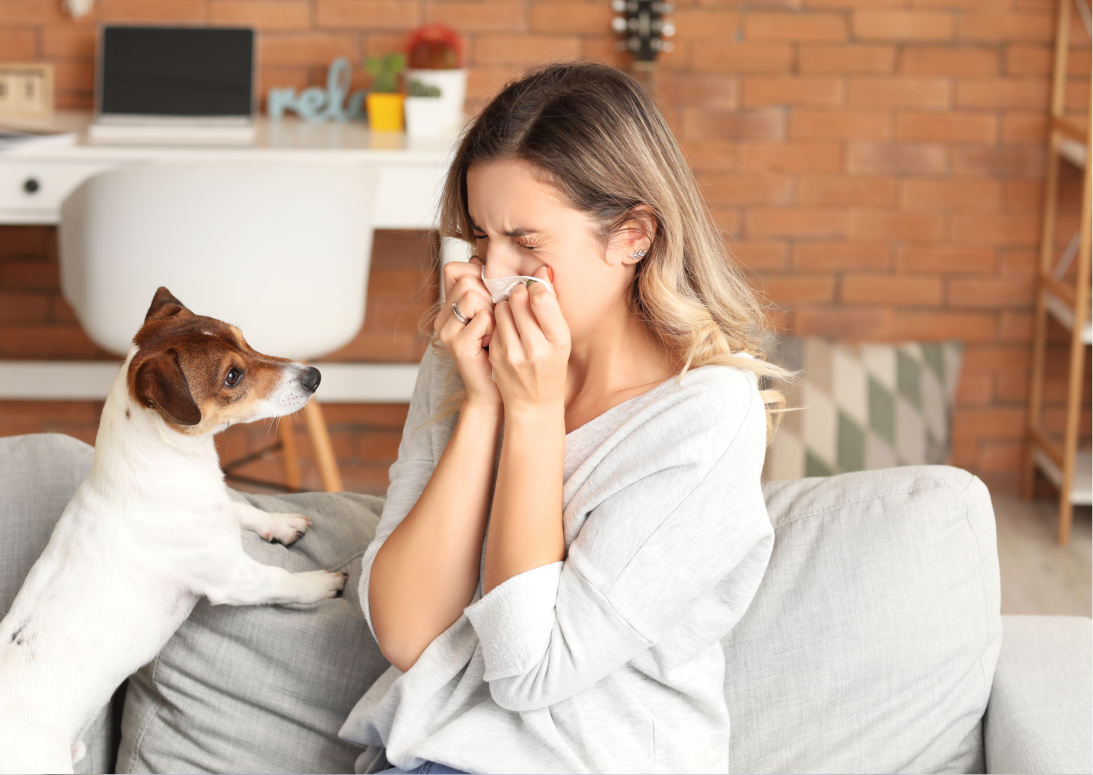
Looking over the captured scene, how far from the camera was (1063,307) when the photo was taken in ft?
9.12

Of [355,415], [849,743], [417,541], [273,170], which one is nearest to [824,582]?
[849,743]

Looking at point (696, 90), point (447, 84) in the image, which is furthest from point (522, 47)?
point (696, 90)

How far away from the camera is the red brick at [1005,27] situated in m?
2.80

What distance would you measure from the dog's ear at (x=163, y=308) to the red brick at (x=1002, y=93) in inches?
93.5

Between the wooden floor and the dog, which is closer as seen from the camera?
the dog

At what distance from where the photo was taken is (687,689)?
105cm

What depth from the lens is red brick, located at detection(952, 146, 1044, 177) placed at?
2.90m

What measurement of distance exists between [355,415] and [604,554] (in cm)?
222

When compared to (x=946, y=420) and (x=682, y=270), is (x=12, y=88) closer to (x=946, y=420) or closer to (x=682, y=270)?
(x=682, y=270)

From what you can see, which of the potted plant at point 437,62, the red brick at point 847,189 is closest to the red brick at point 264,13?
the potted plant at point 437,62

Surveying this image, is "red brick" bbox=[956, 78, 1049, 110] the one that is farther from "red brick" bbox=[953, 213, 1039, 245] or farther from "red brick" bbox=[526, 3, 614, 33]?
"red brick" bbox=[526, 3, 614, 33]

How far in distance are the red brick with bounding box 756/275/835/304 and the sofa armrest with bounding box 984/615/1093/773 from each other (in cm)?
178

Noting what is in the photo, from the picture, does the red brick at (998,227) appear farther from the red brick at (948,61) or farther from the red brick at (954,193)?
the red brick at (948,61)

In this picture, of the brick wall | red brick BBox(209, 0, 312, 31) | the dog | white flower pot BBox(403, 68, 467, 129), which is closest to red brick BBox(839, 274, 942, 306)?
the brick wall
